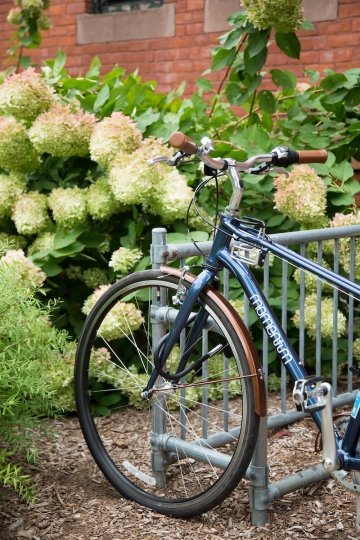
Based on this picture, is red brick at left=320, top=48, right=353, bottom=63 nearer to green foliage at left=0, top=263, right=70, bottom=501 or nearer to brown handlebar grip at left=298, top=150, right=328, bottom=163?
brown handlebar grip at left=298, top=150, right=328, bottom=163

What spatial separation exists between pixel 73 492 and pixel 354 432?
49.1 inches

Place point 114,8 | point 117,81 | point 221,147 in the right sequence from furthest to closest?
point 114,8, point 117,81, point 221,147

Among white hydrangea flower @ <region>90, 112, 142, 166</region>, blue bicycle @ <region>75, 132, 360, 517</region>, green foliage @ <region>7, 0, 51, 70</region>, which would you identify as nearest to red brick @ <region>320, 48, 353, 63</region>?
green foliage @ <region>7, 0, 51, 70</region>

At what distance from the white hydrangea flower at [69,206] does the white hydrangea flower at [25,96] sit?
45cm

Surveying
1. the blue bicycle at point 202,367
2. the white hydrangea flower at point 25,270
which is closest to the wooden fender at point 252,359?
the blue bicycle at point 202,367

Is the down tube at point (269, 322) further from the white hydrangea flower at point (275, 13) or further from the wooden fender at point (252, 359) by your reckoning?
the white hydrangea flower at point (275, 13)

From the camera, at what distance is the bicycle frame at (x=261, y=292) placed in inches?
110

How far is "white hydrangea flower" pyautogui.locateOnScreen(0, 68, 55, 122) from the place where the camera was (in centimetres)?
451

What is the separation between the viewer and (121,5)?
7.86 m

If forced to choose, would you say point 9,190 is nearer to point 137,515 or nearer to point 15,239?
point 15,239

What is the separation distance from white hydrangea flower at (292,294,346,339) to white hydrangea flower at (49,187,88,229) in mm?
1189

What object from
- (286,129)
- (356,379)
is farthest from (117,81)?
(356,379)

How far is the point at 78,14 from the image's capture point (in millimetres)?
7953

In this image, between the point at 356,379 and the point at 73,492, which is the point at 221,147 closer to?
the point at 356,379
